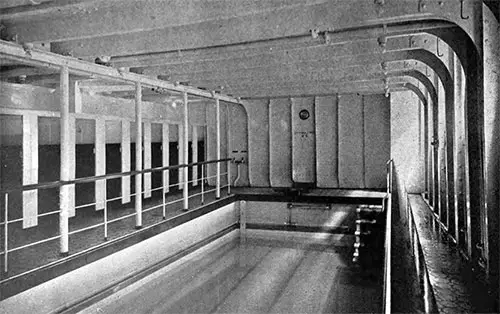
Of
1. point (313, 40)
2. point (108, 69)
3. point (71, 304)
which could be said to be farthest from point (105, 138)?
point (313, 40)

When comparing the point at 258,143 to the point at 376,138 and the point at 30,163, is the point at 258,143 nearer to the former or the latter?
the point at 376,138

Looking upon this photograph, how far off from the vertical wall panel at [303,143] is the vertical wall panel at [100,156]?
4.13 metres

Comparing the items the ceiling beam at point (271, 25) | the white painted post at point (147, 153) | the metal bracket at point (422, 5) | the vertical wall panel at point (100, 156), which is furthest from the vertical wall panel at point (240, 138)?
the metal bracket at point (422, 5)

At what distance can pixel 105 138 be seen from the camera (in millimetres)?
6031

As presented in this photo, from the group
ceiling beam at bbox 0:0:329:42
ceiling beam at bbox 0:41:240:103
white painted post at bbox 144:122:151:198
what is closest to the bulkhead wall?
white painted post at bbox 144:122:151:198

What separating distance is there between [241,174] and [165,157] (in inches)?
83.3

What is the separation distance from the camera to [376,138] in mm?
8109

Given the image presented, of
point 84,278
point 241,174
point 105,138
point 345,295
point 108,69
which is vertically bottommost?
point 345,295

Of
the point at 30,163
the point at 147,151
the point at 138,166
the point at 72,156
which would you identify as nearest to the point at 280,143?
the point at 147,151

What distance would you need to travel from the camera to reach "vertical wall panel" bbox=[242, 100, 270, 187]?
356 inches

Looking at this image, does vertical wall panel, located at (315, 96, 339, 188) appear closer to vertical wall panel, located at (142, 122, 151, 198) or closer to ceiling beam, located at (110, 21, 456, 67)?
vertical wall panel, located at (142, 122, 151, 198)

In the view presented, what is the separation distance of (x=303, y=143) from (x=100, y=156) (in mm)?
4327

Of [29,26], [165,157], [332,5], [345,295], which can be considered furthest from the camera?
[165,157]

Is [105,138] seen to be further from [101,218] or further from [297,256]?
[297,256]
